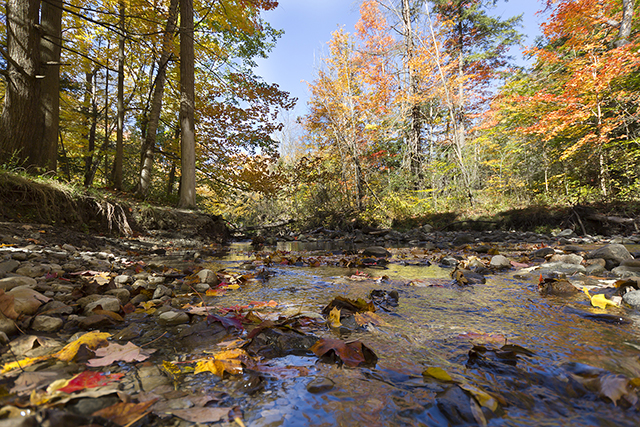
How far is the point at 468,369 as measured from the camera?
3.20 feet

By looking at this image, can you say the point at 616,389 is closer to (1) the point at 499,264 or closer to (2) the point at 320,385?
(2) the point at 320,385

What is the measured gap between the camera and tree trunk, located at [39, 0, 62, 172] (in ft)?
15.7

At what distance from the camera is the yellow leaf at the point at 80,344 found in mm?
974

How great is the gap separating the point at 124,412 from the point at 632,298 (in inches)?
95.3

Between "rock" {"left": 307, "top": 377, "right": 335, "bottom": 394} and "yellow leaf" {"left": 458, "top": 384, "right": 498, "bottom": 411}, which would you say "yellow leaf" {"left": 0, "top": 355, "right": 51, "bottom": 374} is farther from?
"yellow leaf" {"left": 458, "top": 384, "right": 498, "bottom": 411}

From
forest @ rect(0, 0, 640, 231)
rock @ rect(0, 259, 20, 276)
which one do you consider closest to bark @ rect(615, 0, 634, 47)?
forest @ rect(0, 0, 640, 231)

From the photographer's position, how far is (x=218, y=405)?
0.78 metres

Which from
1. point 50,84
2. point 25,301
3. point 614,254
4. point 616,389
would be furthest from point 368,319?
point 50,84

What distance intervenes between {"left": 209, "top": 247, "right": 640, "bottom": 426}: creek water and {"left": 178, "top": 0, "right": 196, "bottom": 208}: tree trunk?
6.42m

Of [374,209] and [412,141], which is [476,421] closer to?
[374,209]

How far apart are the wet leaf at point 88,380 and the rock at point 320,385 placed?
1.98 feet

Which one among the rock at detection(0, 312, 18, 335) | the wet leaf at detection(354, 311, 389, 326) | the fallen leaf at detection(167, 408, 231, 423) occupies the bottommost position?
the wet leaf at detection(354, 311, 389, 326)

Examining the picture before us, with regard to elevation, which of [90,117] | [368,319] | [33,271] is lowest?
[368,319]

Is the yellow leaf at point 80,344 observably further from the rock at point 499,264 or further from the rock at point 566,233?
the rock at point 566,233
